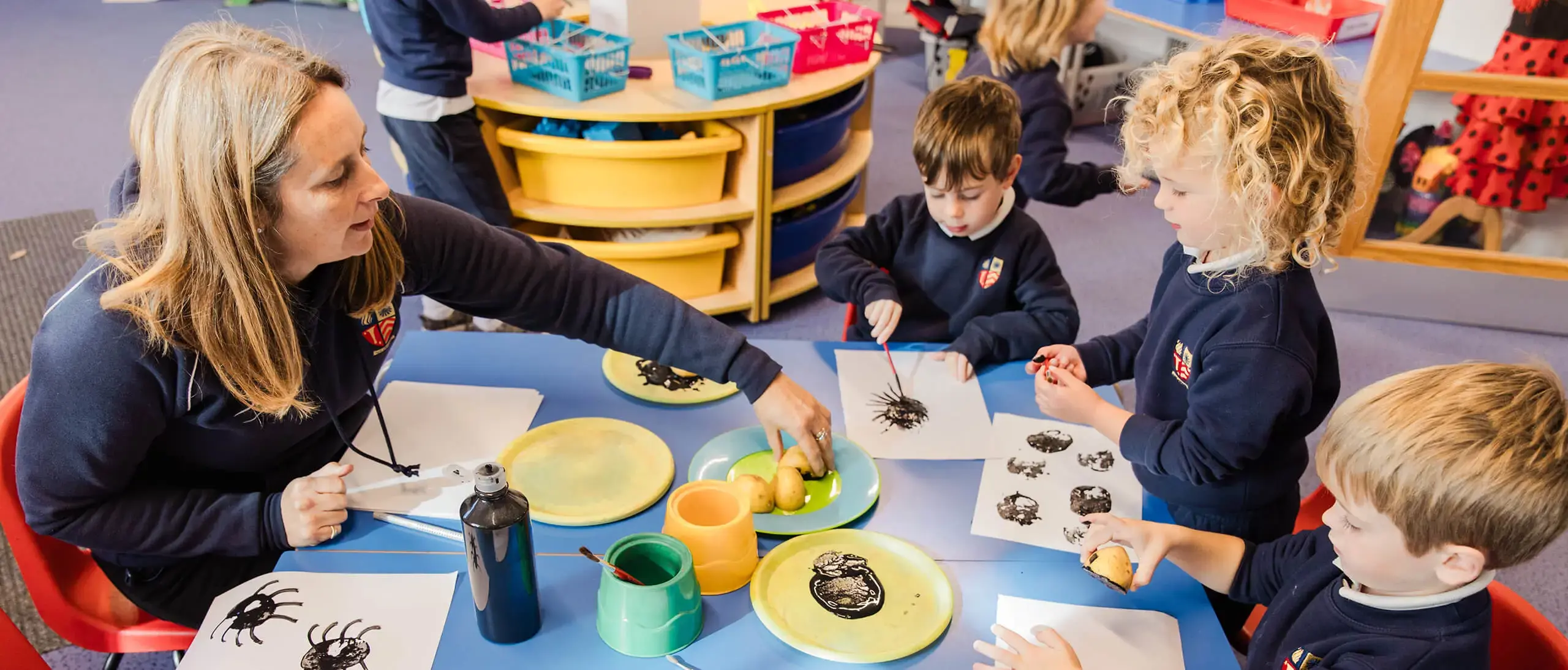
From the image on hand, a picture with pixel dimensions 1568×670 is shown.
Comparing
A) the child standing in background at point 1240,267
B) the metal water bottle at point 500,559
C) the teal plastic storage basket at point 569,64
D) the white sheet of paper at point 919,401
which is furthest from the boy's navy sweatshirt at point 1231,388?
the teal plastic storage basket at point 569,64

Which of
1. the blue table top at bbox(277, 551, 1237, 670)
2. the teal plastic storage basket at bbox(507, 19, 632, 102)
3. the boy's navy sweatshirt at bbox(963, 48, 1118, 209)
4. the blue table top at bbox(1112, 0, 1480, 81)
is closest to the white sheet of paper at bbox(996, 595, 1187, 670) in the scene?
the blue table top at bbox(277, 551, 1237, 670)

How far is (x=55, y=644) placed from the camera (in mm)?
1786

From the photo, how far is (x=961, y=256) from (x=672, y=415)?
2.20ft

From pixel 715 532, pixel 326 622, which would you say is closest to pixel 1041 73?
pixel 715 532

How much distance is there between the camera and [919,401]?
149 cm

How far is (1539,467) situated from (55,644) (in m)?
2.22

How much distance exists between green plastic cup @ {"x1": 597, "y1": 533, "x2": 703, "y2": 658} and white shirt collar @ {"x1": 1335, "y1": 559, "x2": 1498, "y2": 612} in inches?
26.5

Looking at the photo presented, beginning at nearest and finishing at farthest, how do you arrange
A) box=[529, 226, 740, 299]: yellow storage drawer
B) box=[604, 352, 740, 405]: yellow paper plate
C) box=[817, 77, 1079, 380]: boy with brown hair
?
box=[604, 352, 740, 405]: yellow paper plate → box=[817, 77, 1079, 380]: boy with brown hair → box=[529, 226, 740, 299]: yellow storage drawer

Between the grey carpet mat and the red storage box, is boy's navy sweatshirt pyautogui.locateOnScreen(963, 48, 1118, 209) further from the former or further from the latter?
the grey carpet mat

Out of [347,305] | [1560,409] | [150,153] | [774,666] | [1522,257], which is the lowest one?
[1522,257]

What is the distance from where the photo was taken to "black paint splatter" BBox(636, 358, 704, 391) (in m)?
1.47

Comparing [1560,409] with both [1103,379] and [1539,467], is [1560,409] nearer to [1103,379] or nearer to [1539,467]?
[1539,467]

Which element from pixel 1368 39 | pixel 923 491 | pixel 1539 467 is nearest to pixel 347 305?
pixel 923 491

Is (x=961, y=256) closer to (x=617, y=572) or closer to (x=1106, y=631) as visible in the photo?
Result: (x=1106, y=631)
